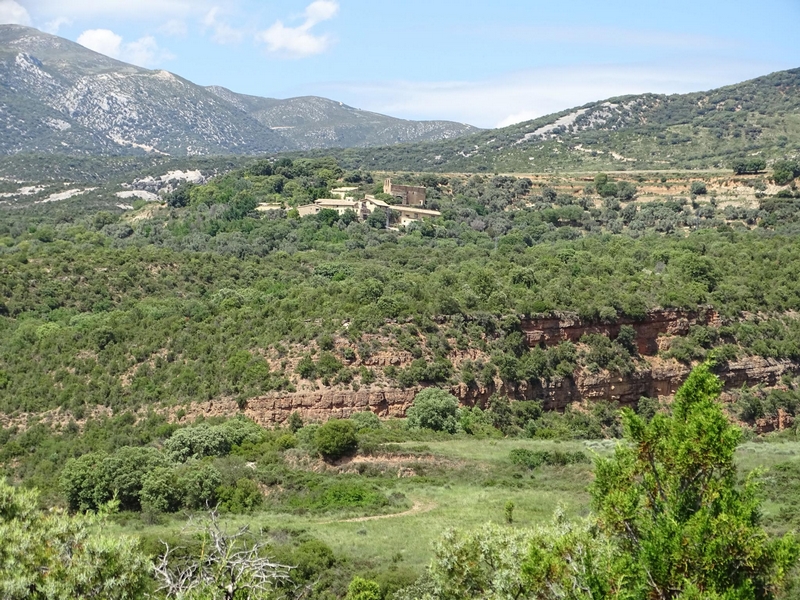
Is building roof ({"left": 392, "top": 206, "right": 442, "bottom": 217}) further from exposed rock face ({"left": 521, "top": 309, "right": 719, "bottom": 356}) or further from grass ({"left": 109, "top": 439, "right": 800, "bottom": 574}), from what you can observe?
grass ({"left": 109, "top": 439, "right": 800, "bottom": 574})

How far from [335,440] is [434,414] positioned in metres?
6.36

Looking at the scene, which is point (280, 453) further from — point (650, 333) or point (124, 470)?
point (650, 333)

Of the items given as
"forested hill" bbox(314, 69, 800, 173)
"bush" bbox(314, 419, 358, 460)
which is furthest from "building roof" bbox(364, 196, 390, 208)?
"bush" bbox(314, 419, 358, 460)

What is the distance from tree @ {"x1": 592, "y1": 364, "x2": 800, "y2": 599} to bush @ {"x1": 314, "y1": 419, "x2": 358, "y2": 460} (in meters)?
18.4

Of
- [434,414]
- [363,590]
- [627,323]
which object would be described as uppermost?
[363,590]

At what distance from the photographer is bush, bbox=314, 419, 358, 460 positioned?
32.6 m

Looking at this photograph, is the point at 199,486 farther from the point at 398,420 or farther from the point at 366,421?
the point at 398,420

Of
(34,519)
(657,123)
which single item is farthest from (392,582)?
(657,123)

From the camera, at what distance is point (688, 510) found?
13922 mm

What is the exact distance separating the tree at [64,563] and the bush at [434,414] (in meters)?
24.5

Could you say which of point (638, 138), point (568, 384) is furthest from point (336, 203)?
point (638, 138)

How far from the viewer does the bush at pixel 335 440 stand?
1283 inches

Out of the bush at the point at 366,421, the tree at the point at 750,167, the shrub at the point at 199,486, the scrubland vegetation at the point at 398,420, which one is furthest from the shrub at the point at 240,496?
the tree at the point at 750,167

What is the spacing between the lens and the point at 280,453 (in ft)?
110
